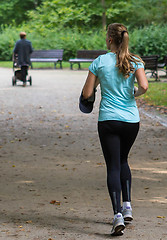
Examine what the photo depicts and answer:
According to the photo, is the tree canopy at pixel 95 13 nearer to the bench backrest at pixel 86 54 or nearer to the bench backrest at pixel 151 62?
the bench backrest at pixel 86 54

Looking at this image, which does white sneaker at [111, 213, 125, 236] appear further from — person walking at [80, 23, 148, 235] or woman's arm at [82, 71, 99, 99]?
woman's arm at [82, 71, 99, 99]

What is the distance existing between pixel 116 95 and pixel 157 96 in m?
11.1

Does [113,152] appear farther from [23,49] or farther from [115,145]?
[23,49]

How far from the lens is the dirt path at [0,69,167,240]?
4156 mm

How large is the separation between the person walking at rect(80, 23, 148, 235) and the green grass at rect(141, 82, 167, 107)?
30.6 feet

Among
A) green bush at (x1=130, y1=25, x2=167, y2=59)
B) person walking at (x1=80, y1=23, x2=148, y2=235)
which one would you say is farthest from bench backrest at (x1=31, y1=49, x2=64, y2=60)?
person walking at (x1=80, y1=23, x2=148, y2=235)

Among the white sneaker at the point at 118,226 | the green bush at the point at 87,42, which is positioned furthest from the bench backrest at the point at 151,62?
the white sneaker at the point at 118,226

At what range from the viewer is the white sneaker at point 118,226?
3.83 metres

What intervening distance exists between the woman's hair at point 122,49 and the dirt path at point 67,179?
131 cm

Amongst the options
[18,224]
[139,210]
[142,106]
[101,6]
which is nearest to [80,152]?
[139,210]

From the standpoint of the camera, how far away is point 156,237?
387cm

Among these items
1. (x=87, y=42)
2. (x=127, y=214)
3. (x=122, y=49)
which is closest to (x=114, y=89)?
(x=122, y=49)

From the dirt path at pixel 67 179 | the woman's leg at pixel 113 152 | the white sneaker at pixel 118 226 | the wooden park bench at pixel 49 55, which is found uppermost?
the woman's leg at pixel 113 152

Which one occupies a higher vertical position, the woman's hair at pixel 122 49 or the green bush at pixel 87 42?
the woman's hair at pixel 122 49
